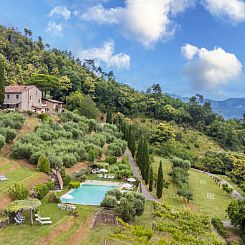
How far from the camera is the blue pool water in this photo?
2741 cm

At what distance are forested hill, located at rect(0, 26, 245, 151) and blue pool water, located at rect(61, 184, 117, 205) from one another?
42.5 meters

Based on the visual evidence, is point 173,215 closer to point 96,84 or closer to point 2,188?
point 2,188

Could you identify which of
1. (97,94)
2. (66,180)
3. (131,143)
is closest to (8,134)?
(66,180)

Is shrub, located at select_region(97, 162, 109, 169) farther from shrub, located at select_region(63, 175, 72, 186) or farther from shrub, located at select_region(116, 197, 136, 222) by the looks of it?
shrub, located at select_region(116, 197, 136, 222)

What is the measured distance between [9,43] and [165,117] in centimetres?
5347

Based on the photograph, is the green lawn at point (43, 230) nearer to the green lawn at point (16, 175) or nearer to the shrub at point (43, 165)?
the green lawn at point (16, 175)

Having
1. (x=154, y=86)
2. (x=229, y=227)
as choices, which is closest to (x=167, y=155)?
(x=229, y=227)

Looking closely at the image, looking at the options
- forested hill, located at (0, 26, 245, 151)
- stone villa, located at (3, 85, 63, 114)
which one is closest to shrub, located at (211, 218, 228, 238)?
stone villa, located at (3, 85, 63, 114)

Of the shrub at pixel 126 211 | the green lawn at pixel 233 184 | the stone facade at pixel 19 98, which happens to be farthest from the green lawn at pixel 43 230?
the stone facade at pixel 19 98

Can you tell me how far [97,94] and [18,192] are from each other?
69038 millimetres

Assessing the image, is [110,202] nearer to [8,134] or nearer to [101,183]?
[101,183]

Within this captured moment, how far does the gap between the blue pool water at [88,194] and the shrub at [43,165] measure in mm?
3616

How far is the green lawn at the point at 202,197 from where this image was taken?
1339 inches

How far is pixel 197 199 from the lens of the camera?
38312 millimetres
